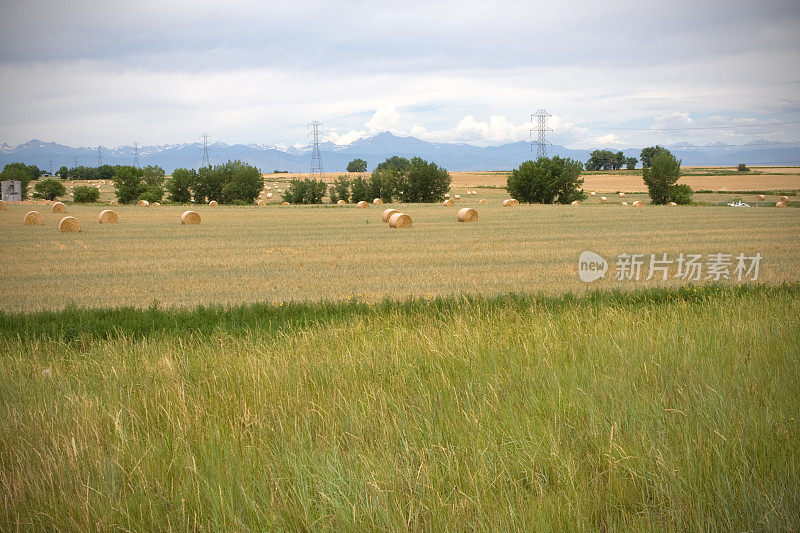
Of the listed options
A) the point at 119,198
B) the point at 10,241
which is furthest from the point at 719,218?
the point at 119,198

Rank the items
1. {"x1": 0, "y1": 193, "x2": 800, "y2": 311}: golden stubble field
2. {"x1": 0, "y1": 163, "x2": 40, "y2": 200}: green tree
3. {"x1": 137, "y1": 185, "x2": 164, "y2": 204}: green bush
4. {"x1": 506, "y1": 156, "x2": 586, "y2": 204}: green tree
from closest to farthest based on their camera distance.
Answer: {"x1": 0, "y1": 193, "x2": 800, "y2": 311}: golden stubble field
{"x1": 506, "y1": 156, "x2": 586, "y2": 204}: green tree
{"x1": 137, "y1": 185, "x2": 164, "y2": 204}: green bush
{"x1": 0, "y1": 163, "x2": 40, "y2": 200}: green tree

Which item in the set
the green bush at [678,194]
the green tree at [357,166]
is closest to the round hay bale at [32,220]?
the green bush at [678,194]

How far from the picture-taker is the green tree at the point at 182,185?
7944 cm

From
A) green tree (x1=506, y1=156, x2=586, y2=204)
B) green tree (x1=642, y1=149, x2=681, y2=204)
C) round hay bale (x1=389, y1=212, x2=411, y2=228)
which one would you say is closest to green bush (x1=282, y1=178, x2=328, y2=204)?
green tree (x1=506, y1=156, x2=586, y2=204)

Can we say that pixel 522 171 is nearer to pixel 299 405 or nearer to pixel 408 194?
pixel 408 194

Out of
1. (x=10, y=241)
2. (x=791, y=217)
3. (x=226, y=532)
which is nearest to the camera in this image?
(x=226, y=532)

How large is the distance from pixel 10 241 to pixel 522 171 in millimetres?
53354

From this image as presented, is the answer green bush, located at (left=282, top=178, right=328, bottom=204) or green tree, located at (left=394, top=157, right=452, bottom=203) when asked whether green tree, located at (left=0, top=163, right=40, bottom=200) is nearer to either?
green bush, located at (left=282, top=178, right=328, bottom=204)

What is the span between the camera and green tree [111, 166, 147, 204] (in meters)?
80.5

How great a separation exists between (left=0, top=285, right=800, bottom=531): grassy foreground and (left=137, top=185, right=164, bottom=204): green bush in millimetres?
75456

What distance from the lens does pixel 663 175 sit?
68125 mm

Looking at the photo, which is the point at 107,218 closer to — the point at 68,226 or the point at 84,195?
the point at 68,226

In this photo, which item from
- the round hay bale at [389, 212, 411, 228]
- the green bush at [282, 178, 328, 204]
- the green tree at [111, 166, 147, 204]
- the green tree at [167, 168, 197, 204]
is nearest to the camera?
the round hay bale at [389, 212, 411, 228]

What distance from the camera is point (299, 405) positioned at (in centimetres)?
562
